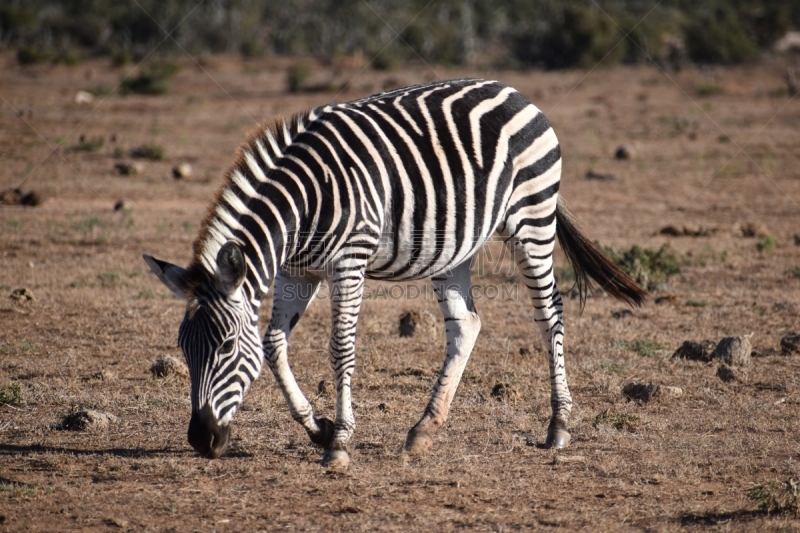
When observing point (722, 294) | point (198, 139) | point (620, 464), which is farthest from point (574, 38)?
point (620, 464)

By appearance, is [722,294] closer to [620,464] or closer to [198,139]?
[620,464]

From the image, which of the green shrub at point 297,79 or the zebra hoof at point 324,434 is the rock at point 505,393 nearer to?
the zebra hoof at point 324,434

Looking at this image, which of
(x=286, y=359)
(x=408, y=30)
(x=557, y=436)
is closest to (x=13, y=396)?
(x=286, y=359)

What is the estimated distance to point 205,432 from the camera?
4477mm

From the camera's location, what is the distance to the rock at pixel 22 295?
8.65m

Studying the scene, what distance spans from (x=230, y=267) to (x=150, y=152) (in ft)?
44.4

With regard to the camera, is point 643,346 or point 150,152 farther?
point 150,152

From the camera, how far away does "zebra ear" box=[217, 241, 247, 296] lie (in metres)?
4.41

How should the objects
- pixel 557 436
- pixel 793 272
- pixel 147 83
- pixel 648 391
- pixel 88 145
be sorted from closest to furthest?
pixel 557 436
pixel 648 391
pixel 793 272
pixel 88 145
pixel 147 83

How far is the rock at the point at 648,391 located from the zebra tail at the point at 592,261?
608mm

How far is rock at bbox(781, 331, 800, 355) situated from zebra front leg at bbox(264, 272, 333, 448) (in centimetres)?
429

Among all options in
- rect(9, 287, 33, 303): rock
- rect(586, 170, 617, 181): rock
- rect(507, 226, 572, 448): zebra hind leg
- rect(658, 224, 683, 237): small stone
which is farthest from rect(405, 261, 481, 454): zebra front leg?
rect(586, 170, 617, 181): rock

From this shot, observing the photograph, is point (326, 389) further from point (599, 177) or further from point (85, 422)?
point (599, 177)

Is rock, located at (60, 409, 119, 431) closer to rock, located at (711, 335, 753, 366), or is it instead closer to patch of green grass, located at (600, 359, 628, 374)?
patch of green grass, located at (600, 359, 628, 374)
